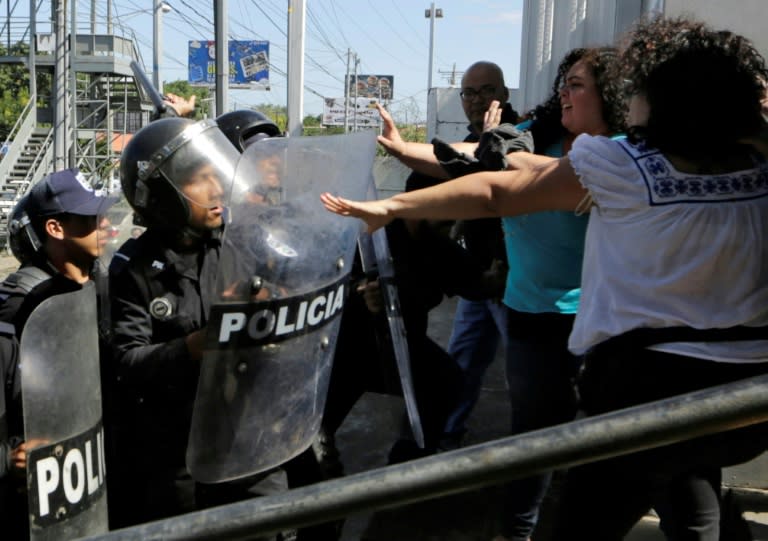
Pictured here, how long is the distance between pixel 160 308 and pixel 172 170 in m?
0.36

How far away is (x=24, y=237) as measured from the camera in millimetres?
2504

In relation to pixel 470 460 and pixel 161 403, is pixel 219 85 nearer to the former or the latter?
pixel 161 403

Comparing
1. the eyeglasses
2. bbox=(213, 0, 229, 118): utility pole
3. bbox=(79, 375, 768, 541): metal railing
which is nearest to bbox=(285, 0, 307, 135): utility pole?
bbox=(213, 0, 229, 118): utility pole

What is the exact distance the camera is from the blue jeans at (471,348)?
12.7 ft

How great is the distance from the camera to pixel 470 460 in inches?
44.0

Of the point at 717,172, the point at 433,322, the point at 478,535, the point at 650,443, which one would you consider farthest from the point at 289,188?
the point at 433,322

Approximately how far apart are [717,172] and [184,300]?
4.37 feet

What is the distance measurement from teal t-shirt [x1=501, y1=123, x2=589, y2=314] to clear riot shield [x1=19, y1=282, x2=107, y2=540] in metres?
1.40

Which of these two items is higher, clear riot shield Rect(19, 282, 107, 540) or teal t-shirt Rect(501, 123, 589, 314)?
teal t-shirt Rect(501, 123, 589, 314)

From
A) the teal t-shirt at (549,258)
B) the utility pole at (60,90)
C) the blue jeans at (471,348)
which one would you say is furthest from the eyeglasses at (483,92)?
the utility pole at (60,90)

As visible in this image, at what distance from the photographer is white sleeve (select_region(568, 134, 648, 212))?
1.83m

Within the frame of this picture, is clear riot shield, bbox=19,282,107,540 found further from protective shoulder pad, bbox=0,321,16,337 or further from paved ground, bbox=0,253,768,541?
paved ground, bbox=0,253,768,541

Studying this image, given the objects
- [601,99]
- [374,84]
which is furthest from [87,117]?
[374,84]

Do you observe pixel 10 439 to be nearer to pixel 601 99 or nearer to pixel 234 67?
pixel 601 99
